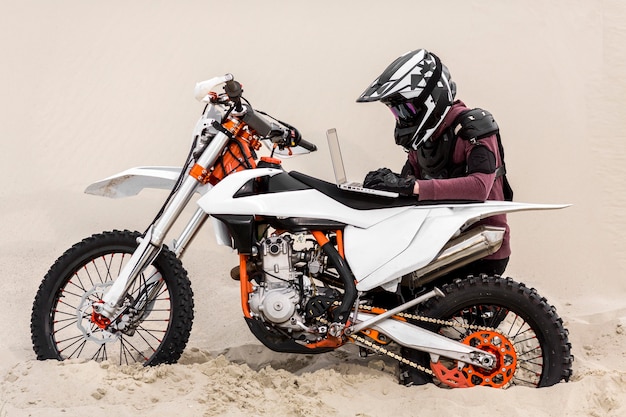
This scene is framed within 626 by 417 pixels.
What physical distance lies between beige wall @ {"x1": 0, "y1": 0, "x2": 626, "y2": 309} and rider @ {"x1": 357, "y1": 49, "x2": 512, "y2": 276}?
147 inches

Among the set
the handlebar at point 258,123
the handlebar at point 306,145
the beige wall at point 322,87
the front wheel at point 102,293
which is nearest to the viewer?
the handlebar at point 258,123

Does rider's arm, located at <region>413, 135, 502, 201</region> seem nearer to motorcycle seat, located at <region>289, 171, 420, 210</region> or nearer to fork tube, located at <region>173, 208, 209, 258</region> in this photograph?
motorcycle seat, located at <region>289, 171, 420, 210</region>

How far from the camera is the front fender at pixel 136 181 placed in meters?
4.90

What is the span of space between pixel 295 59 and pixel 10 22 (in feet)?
15.0

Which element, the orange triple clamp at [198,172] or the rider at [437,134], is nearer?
the rider at [437,134]

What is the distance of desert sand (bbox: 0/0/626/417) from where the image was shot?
432 cm

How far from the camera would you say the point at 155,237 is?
468cm

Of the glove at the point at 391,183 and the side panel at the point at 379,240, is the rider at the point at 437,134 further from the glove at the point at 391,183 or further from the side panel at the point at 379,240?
the side panel at the point at 379,240

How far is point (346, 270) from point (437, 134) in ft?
3.21

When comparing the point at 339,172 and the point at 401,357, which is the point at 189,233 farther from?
the point at 401,357

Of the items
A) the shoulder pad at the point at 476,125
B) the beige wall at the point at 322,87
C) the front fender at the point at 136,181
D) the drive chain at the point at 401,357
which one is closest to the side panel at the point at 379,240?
the drive chain at the point at 401,357

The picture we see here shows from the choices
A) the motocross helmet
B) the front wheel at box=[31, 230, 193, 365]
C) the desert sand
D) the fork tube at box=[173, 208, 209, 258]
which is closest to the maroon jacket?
the motocross helmet

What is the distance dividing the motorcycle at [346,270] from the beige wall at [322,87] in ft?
12.8

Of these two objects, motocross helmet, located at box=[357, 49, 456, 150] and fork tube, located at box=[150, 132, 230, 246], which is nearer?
motocross helmet, located at box=[357, 49, 456, 150]
